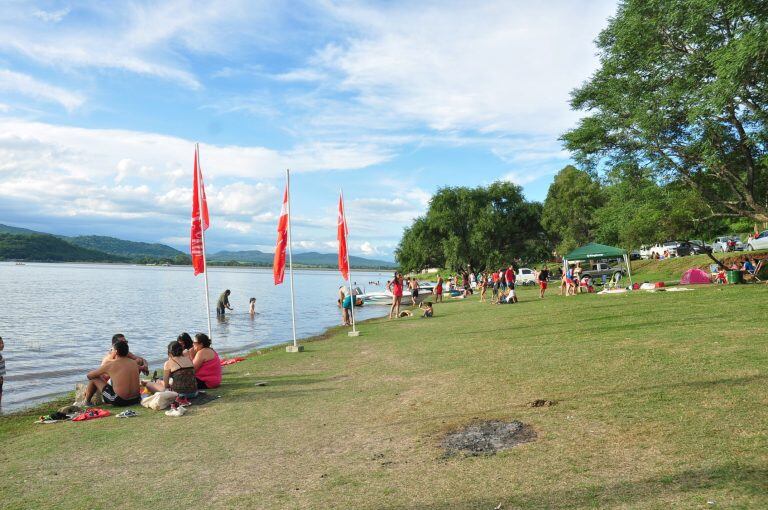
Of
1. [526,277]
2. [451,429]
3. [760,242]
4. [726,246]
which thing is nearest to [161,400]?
[451,429]

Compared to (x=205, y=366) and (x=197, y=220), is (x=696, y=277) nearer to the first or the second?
(x=197, y=220)

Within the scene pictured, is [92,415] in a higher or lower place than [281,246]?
lower

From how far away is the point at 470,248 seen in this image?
58.0 meters

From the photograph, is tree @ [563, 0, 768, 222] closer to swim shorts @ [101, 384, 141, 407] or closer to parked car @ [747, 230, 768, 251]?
parked car @ [747, 230, 768, 251]

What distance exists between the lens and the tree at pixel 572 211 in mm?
64375

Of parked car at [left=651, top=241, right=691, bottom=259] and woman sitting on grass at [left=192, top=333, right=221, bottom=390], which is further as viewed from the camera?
parked car at [left=651, top=241, right=691, bottom=259]

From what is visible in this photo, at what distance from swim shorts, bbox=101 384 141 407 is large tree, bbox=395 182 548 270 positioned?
48.4m

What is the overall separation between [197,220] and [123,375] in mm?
6463

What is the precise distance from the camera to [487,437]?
6.55m

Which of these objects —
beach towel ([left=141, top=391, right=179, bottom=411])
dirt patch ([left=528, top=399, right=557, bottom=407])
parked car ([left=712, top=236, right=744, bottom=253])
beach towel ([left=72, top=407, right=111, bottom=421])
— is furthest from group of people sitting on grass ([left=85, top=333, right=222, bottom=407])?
parked car ([left=712, top=236, right=744, bottom=253])

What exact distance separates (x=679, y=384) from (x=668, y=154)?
1722 centimetres

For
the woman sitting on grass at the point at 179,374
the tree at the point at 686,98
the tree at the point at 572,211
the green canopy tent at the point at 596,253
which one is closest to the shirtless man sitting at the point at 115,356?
the woman sitting on grass at the point at 179,374

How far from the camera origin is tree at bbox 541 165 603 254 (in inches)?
2534

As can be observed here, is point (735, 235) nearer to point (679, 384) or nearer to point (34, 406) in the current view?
point (679, 384)
